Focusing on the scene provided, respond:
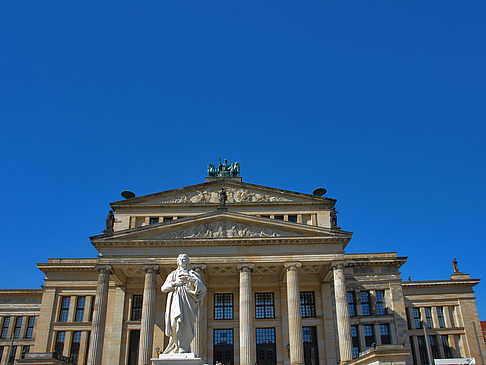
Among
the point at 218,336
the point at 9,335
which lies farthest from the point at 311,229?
the point at 9,335

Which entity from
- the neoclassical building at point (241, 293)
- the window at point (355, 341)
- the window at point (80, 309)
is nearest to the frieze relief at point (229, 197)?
the neoclassical building at point (241, 293)

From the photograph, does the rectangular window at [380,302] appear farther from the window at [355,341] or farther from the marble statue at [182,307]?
the marble statue at [182,307]

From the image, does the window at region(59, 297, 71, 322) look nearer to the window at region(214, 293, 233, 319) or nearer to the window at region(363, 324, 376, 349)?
the window at region(214, 293, 233, 319)

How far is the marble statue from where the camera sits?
11062mm

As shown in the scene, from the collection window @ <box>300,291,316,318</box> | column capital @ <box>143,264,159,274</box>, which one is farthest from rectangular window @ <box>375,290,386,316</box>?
column capital @ <box>143,264,159,274</box>

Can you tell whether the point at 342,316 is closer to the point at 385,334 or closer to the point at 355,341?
the point at 355,341

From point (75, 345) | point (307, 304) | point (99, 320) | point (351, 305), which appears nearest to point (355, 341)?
point (351, 305)

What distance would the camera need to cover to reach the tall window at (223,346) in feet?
149

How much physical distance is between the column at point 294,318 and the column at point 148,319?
12223 mm

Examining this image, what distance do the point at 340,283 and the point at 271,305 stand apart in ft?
32.8

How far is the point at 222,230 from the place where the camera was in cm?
4297

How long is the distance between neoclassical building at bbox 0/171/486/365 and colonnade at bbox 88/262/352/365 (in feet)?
0.30

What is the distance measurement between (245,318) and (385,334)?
18.6 m

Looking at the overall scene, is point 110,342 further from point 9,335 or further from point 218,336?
point 9,335
